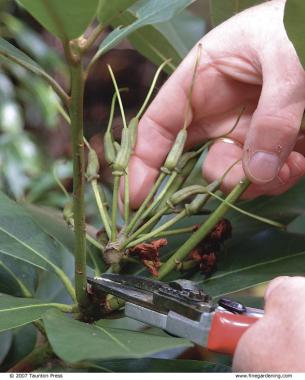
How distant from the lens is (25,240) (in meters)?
0.88

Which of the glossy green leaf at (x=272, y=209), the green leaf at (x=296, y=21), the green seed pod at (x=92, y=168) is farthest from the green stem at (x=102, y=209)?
the green leaf at (x=296, y=21)

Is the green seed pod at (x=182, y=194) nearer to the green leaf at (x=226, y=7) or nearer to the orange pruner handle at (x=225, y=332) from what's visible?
the orange pruner handle at (x=225, y=332)

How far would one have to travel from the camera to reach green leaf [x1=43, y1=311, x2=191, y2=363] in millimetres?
536

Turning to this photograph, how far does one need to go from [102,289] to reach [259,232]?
0.29 m

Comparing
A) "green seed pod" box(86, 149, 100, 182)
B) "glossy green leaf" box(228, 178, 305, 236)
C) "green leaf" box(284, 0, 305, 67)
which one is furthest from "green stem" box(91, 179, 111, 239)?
"green leaf" box(284, 0, 305, 67)

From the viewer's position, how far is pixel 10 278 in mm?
931

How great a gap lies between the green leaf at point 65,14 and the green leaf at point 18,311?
30cm

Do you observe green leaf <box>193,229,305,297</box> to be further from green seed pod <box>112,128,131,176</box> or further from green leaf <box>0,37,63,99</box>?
green leaf <box>0,37,63,99</box>

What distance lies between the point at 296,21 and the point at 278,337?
0.32 meters

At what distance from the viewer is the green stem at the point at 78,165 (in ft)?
1.97

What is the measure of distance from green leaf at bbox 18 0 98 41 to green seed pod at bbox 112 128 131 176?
262 mm

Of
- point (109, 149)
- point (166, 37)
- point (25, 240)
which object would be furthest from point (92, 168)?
point (166, 37)

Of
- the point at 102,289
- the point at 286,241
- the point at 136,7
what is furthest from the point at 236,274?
the point at 136,7

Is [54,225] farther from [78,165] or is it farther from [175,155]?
[78,165]
